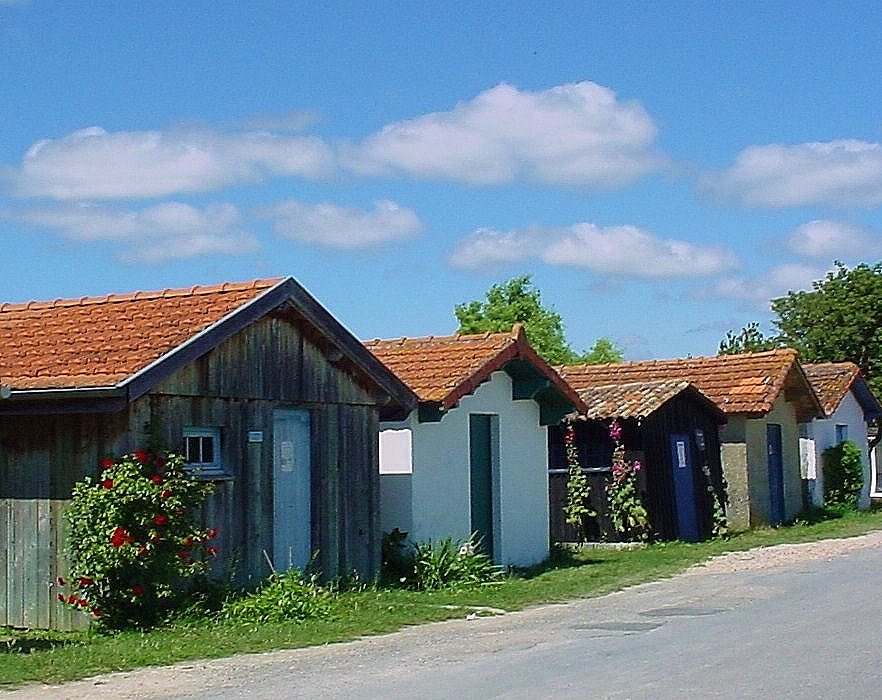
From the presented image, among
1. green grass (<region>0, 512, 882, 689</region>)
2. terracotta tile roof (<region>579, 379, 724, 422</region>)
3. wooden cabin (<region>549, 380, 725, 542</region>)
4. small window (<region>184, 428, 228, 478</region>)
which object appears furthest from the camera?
wooden cabin (<region>549, 380, 725, 542</region>)

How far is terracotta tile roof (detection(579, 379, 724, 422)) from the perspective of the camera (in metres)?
25.1

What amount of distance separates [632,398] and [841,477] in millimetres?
12224

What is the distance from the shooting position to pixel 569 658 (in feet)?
39.4

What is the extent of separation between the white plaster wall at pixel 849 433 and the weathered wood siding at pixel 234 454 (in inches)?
783

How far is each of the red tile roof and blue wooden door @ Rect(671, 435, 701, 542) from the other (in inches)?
353

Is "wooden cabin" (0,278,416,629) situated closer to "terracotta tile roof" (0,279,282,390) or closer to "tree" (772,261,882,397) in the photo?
"terracotta tile roof" (0,279,282,390)

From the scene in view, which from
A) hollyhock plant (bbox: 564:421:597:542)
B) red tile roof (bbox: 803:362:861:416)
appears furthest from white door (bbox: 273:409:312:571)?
red tile roof (bbox: 803:362:861:416)

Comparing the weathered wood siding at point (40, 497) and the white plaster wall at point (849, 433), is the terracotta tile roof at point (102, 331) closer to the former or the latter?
the weathered wood siding at point (40, 497)

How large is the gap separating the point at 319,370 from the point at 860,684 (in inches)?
340

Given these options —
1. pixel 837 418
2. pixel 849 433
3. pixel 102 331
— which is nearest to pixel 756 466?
pixel 837 418

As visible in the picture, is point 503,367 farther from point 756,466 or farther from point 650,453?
point 756,466

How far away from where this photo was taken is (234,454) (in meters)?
15.9

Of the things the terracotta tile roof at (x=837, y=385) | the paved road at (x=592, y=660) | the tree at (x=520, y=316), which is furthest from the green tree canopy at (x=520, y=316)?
the paved road at (x=592, y=660)

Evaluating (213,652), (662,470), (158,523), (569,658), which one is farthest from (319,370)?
(662,470)
